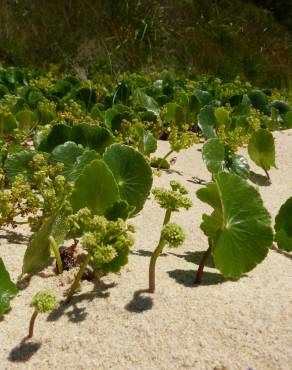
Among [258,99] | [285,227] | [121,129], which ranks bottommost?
[258,99]

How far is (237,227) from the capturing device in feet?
5.09

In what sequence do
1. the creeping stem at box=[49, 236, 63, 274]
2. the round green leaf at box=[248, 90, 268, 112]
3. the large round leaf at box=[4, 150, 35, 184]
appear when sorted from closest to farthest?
the creeping stem at box=[49, 236, 63, 274] < the large round leaf at box=[4, 150, 35, 184] < the round green leaf at box=[248, 90, 268, 112]

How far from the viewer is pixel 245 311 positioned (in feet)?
4.55

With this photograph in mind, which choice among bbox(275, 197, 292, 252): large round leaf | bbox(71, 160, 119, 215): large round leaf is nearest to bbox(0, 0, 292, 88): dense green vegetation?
bbox(275, 197, 292, 252): large round leaf

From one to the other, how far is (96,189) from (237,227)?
413 millimetres

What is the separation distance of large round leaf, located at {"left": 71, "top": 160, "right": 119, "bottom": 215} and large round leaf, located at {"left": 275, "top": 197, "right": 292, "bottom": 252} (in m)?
0.61

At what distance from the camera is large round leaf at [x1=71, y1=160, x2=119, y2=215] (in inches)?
62.2

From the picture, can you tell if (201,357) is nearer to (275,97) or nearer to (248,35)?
(275,97)

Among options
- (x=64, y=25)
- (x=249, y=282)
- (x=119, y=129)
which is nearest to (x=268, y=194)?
(x=119, y=129)

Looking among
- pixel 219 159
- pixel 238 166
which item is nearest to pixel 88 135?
pixel 219 159

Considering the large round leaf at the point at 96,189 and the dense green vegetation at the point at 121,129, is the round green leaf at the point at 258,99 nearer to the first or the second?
the dense green vegetation at the point at 121,129

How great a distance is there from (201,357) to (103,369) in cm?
22

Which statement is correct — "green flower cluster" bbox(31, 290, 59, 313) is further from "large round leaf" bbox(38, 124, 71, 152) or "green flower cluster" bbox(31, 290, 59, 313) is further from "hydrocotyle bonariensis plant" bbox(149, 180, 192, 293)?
"large round leaf" bbox(38, 124, 71, 152)

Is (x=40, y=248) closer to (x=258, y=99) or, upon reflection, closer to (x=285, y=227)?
(x=285, y=227)
